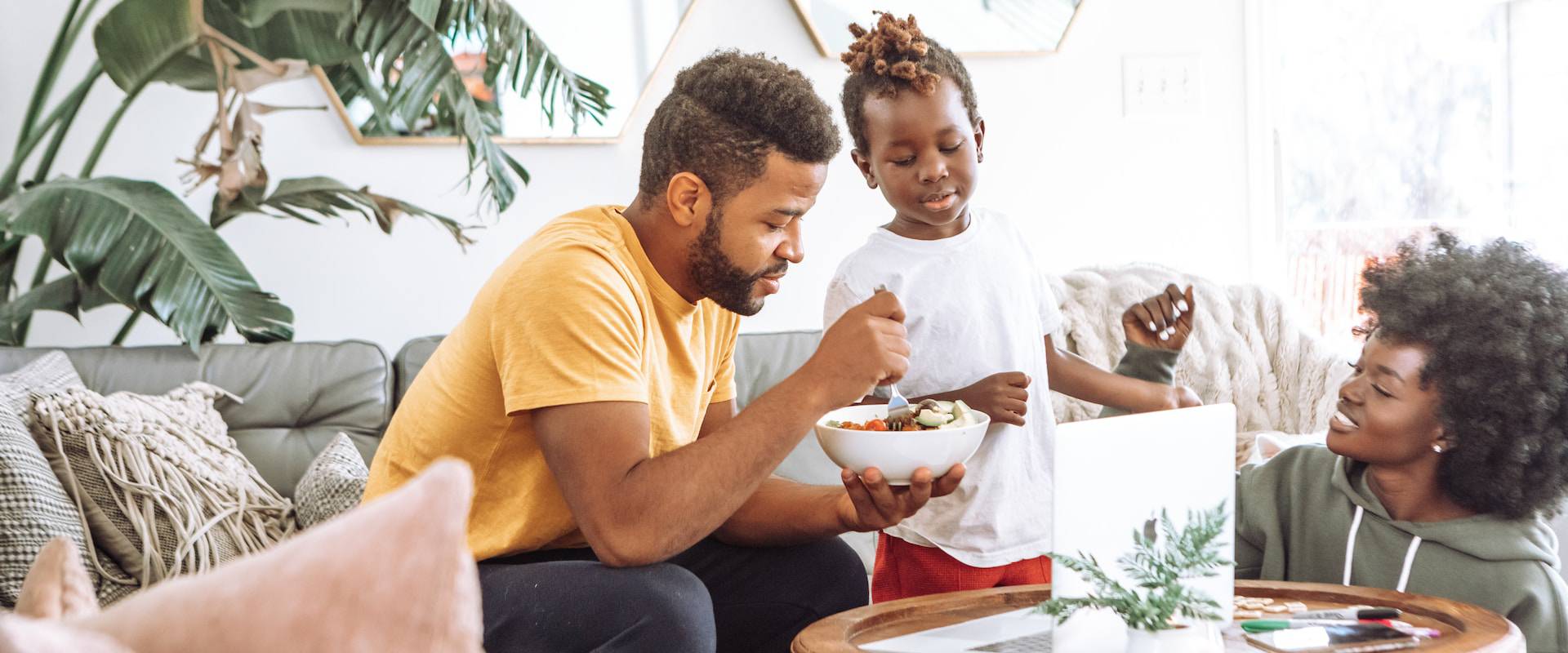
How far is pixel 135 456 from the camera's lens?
1.90 m

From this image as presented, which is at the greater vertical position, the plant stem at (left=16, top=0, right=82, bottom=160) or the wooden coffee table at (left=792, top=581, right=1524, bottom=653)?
the plant stem at (left=16, top=0, right=82, bottom=160)

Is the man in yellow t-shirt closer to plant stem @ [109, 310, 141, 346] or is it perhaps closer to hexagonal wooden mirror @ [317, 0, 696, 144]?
plant stem @ [109, 310, 141, 346]

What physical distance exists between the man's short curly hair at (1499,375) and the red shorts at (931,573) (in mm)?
563

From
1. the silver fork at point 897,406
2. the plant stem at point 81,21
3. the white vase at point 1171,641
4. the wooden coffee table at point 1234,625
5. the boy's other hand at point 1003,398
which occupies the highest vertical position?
the plant stem at point 81,21

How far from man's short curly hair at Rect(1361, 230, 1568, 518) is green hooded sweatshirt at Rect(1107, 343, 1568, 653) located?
51 mm

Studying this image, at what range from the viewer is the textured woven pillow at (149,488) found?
1.84 m

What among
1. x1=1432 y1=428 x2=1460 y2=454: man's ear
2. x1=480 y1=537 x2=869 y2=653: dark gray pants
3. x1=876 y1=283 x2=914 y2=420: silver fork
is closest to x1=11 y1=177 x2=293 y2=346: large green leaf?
x1=480 y1=537 x2=869 y2=653: dark gray pants

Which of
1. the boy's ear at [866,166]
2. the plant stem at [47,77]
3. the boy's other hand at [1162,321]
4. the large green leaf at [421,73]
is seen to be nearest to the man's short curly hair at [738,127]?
the boy's ear at [866,166]

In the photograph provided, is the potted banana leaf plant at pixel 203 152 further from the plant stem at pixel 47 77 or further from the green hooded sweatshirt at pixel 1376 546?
the green hooded sweatshirt at pixel 1376 546

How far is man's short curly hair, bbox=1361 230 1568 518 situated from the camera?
4.94ft

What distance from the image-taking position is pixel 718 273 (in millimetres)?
1559

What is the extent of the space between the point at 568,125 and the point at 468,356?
64.0 inches

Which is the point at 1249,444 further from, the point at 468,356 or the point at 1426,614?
the point at 468,356

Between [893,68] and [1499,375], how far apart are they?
877 millimetres
